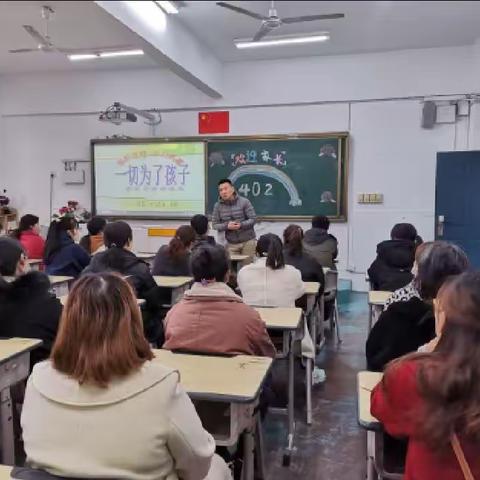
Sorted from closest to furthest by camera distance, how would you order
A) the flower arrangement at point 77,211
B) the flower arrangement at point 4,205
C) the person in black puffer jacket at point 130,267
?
the person in black puffer jacket at point 130,267 → the flower arrangement at point 77,211 → the flower arrangement at point 4,205

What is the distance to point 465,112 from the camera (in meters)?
5.82

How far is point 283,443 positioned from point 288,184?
4144mm

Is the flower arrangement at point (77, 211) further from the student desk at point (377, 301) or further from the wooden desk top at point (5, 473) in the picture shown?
the wooden desk top at point (5, 473)

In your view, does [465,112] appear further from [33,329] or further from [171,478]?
[171,478]

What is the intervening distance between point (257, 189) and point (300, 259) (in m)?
2.91

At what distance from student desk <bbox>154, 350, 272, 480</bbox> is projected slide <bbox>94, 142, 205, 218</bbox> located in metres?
4.78

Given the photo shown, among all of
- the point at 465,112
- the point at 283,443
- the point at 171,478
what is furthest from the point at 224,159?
the point at 171,478

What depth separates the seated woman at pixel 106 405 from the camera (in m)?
1.07

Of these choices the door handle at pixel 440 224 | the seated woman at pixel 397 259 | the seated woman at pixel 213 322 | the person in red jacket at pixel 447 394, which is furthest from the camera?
the door handle at pixel 440 224

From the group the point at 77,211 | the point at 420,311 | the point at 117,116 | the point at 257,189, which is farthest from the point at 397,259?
the point at 77,211

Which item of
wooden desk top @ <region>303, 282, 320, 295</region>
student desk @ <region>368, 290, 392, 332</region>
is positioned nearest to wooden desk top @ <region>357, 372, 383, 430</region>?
student desk @ <region>368, 290, 392, 332</region>

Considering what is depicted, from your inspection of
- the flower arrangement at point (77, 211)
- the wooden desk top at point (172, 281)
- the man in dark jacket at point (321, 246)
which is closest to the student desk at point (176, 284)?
the wooden desk top at point (172, 281)

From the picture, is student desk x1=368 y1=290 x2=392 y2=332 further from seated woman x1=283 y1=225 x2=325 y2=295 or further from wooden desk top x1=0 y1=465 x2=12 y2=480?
wooden desk top x1=0 y1=465 x2=12 y2=480

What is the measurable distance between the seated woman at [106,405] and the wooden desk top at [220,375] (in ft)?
1.17
